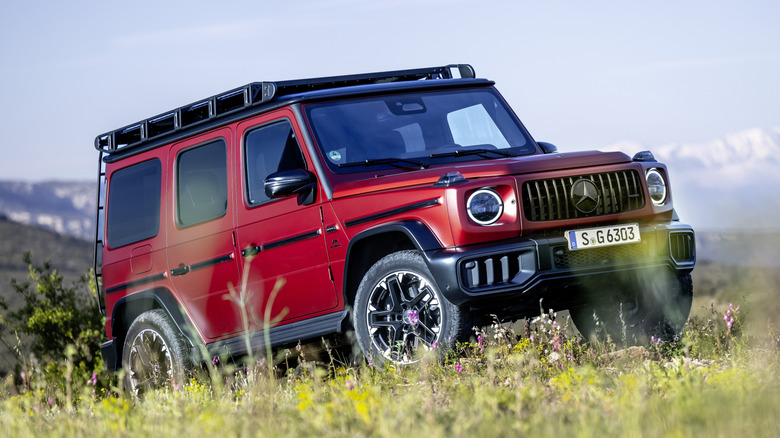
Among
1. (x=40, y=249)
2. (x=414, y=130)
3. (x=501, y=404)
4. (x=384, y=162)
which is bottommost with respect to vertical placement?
(x=501, y=404)

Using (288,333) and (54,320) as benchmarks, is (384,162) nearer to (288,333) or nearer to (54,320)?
(288,333)

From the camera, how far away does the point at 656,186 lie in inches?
251

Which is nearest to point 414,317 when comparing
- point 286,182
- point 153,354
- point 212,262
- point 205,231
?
point 286,182

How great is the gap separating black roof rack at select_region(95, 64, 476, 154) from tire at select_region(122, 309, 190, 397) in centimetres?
149

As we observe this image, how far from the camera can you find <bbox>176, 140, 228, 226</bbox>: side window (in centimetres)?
742

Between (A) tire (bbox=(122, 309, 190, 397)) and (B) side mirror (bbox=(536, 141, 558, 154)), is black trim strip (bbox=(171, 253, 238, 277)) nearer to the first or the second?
(A) tire (bbox=(122, 309, 190, 397))

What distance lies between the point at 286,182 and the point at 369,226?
2.08 ft

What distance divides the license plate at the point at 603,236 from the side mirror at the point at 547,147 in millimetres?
1355

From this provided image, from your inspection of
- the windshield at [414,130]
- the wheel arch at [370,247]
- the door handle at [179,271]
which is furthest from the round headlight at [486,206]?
the door handle at [179,271]

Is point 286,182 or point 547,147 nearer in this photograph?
point 286,182

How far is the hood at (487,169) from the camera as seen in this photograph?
5.87 meters

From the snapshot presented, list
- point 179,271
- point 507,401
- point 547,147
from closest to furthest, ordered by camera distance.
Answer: point 507,401 → point 547,147 → point 179,271

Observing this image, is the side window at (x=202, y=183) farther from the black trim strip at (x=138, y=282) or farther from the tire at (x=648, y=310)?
the tire at (x=648, y=310)

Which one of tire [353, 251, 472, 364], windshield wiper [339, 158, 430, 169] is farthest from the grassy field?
windshield wiper [339, 158, 430, 169]
